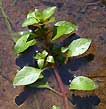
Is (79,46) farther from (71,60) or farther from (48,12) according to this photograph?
(48,12)

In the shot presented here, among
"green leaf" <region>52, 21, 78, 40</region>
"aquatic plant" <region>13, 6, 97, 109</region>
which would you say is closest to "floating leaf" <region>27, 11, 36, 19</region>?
"aquatic plant" <region>13, 6, 97, 109</region>

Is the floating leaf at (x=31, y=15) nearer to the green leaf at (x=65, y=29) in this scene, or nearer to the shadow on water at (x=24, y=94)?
the green leaf at (x=65, y=29)

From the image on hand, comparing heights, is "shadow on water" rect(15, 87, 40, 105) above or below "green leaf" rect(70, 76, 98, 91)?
below

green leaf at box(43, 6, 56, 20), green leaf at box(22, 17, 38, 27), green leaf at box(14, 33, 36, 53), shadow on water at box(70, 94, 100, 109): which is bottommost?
shadow on water at box(70, 94, 100, 109)

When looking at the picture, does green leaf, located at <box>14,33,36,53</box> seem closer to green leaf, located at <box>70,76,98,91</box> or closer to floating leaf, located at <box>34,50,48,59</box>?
floating leaf, located at <box>34,50,48,59</box>

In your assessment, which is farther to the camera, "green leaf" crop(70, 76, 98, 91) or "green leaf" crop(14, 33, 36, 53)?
"green leaf" crop(14, 33, 36, 53)

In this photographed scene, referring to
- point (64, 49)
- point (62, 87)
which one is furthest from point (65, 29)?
point (62, 87)
